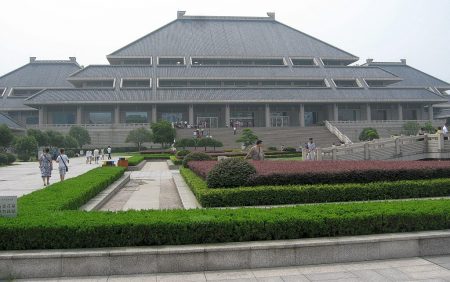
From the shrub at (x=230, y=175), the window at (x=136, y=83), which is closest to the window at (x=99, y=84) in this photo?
the window at (x=136, y=83)

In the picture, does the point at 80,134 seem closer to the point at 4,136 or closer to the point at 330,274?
the point at 4,136

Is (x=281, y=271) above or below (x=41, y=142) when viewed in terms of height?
below

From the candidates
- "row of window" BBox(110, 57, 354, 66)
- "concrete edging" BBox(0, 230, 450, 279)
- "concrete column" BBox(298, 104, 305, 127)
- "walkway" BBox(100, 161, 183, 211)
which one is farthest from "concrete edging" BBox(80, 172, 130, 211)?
"row of window" BBox(110, 57, 354, 66)

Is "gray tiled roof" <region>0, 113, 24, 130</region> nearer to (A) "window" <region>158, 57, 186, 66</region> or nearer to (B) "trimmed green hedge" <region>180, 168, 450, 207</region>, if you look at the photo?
(A) "window" <region>158, 57, 186, 66</region>

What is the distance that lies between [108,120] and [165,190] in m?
49.2

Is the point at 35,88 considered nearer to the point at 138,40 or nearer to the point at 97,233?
the point at 138,40

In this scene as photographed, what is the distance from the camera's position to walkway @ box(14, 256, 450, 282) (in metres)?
5.71

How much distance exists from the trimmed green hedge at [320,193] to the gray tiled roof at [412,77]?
71.1 m

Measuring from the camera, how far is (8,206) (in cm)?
697

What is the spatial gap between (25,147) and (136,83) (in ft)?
92.5

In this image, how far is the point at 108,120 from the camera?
61.8 meters

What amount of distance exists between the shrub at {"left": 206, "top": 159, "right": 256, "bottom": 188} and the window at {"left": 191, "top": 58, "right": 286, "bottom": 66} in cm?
6055

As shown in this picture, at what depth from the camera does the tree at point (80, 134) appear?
5117 cm

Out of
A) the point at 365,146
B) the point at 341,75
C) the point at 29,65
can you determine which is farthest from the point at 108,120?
the point at 365,146
